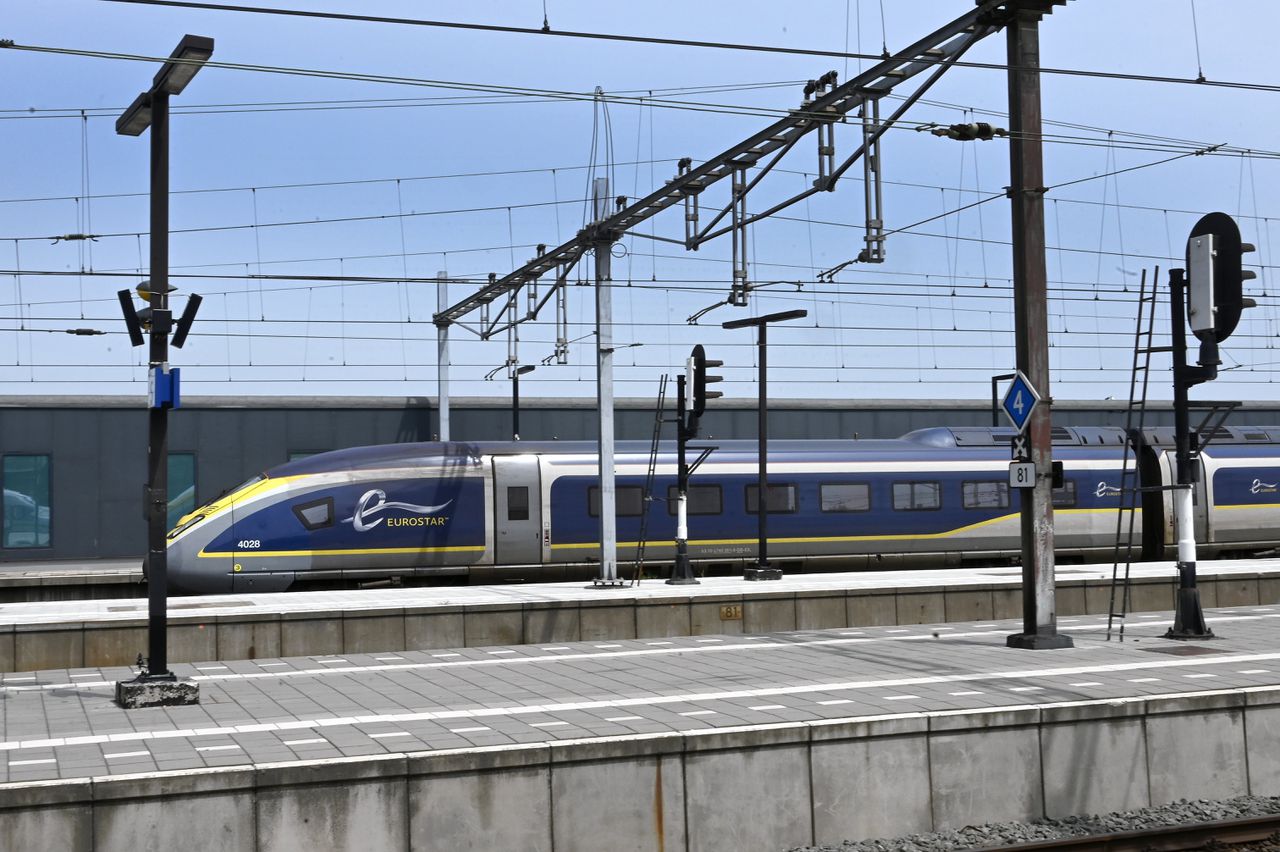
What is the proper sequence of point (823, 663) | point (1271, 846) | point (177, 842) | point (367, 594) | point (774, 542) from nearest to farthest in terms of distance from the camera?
point (177, 842), point (1271, 846), point (823, 663), point (367, 594), point (774, 542)

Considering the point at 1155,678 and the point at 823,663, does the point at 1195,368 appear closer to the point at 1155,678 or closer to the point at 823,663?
the point at 1155,678

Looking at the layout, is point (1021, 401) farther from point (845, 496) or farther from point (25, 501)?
point (25, 501)

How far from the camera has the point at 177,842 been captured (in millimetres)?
8281

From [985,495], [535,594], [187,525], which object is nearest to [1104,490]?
[985,495]

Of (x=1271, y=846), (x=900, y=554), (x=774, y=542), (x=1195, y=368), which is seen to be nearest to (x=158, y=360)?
(x=1271, y=846)

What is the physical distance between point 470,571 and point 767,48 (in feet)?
39.3

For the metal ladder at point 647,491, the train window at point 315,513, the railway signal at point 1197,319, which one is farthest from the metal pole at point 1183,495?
the train window at point 315,513

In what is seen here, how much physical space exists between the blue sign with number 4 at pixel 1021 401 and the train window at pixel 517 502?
35.1 ft

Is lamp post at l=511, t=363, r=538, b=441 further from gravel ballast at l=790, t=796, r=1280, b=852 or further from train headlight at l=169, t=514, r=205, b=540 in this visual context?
gravel ballast at l=790, t=796, r=1280, b=852

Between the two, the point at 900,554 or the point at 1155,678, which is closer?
the point at 1155,678

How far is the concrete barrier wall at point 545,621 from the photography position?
15719 millimetres

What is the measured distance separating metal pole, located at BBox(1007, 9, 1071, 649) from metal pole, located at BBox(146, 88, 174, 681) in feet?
29.4

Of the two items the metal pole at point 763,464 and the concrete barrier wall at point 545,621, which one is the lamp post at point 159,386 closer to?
the concrete barrier wall at point 545,621

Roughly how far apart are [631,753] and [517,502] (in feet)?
48.8
